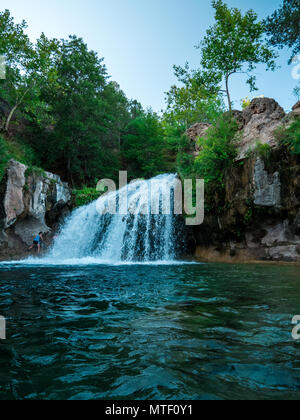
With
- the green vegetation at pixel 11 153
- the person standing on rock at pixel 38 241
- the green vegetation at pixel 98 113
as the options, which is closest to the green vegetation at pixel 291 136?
the green vegetation at pixel 98 113


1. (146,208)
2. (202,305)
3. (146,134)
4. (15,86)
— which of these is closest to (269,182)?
(146,208)

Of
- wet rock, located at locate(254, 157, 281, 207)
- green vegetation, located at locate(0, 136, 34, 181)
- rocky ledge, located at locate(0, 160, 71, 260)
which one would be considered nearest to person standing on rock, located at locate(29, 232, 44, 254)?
rocky ledge, located at locate(0, 160, 71, 260)

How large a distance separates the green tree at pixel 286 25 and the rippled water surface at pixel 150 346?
1298 cm

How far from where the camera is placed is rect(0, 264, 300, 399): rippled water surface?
5.80 ft

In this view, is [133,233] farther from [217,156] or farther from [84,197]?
[84,197]

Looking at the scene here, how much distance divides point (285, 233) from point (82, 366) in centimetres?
1006

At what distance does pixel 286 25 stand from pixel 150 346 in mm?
15483

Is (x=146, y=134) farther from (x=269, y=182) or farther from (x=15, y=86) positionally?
(x=269, y=182)

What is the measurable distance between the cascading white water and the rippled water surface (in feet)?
26.7

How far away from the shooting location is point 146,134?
73.4 feet

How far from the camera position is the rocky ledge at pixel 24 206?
1323 centimetres

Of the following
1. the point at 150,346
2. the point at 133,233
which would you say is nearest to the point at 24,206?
the point at 133,233

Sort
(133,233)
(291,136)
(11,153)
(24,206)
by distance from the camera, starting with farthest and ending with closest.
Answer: (11,153), (24,206), (133,233), (291,136)

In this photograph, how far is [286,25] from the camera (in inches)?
481
